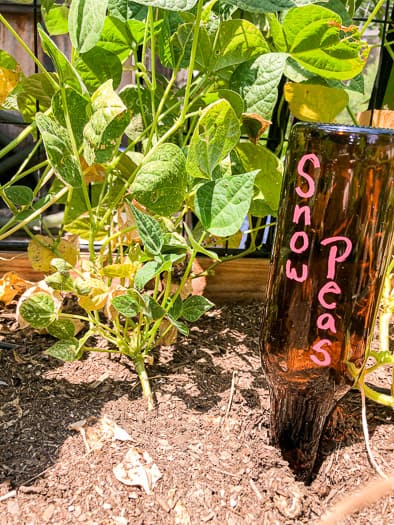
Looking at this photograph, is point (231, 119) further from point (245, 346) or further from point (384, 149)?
point (245, 346)

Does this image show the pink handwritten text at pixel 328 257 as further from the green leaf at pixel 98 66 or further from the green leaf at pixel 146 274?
the green leaf at pixel 98 66

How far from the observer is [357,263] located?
572 millimetres

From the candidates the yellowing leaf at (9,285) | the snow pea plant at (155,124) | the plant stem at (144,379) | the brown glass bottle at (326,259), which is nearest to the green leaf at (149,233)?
the snow pea plant at (155,124)

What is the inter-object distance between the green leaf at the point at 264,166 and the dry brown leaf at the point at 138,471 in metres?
0.37

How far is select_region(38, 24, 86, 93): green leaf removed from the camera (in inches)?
23.8

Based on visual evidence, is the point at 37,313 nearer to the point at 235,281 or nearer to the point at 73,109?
the point at 73,109

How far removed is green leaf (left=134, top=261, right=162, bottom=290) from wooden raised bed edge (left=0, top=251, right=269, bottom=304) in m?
0.41

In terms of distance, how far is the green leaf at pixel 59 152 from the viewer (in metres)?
0.61

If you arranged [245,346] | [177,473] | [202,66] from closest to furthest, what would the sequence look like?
[177,473] < [202,66] < [245,346]

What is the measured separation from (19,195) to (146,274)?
0.25m

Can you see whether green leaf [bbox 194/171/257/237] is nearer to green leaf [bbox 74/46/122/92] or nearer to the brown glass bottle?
the brown glass bottle

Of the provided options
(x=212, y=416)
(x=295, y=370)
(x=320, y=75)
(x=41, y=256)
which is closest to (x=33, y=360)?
(x=41, y=256)

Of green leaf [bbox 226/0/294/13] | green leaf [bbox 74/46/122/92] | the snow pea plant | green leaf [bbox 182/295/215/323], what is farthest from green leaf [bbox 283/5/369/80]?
green leaf [bbox 182/295/215/323]

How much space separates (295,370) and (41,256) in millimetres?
420
